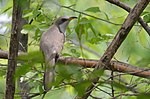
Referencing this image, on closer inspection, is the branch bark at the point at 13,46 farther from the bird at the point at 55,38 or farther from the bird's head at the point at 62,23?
the bird's head at the point at 62,23

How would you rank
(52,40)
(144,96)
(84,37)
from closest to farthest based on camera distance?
(144,96) → (52,40) → (84,37)

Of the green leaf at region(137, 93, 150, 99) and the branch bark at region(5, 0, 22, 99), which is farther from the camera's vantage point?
the branch bark at region(5, 0, 22, 99)

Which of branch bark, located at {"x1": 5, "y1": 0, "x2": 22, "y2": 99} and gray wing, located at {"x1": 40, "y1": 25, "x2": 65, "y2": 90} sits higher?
branch bark, located at {"x1": 5, "y1": 0, "x2": 22, "y2": 99}

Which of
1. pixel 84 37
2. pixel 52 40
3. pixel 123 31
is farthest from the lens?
pixel 84 37

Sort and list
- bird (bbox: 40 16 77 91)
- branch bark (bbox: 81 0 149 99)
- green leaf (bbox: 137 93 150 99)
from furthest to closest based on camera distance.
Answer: bird (bbox: 40 16 77 91) → branch bark (bbox: 81 0 149 99) → green leaf (bbox: 137 93 150 99)

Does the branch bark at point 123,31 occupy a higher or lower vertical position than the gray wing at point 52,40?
higher

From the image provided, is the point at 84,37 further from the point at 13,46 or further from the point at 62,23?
the point at 13,46

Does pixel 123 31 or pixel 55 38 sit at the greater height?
pixel 123 31

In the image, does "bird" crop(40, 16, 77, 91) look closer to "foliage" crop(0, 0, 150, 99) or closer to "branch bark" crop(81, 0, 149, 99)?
"foliage" crop(0, 0, 150, 99)

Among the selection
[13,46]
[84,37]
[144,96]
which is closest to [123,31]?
[13,46]

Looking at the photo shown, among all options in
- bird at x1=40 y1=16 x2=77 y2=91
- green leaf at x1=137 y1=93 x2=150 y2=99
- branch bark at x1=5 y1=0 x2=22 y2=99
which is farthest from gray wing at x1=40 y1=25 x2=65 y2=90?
green leaf at x1=137 y1=93 x2=150 y2=99

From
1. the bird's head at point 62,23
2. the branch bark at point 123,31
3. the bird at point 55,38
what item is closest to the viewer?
the branch bark at point 123,31

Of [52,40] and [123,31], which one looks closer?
[123,31]

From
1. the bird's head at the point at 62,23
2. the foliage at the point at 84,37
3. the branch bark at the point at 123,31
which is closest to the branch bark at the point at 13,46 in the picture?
the foliage at the point at 84,37
